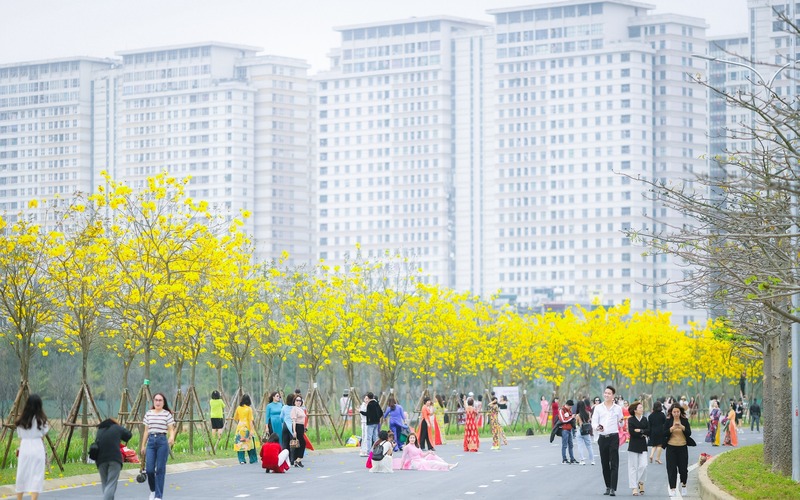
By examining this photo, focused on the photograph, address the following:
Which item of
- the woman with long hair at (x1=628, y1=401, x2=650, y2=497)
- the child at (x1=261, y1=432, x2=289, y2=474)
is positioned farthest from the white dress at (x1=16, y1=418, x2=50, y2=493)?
the child at (x1=261, y1=432, x2=289, y2=474)

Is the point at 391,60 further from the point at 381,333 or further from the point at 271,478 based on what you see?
the point at 271,478

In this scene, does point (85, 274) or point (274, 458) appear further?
point (85, 274)

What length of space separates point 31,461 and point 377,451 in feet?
42.8

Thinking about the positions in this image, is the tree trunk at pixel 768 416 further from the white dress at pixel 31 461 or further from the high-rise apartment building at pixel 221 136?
the high-rise apartment building at pixel 221 136

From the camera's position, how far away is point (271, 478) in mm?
27922

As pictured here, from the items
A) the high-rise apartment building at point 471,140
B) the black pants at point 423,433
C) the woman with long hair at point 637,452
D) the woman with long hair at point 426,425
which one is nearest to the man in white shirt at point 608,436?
the woman with long hair at point 637,452

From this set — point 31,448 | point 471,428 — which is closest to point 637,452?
point 31,448

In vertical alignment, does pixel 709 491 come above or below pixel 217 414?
above

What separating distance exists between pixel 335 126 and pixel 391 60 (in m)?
12.5

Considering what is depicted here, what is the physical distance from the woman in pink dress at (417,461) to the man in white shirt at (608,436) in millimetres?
7555

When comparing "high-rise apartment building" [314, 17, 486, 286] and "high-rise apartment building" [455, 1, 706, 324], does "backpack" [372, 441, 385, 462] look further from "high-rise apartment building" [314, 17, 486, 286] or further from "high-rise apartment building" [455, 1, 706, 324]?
"high-rise apartment building" [314, 17, 486, 286]

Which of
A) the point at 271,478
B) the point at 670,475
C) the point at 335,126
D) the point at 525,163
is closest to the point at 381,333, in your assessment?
the point at 271,478

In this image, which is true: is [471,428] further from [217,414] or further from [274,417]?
[274,417]

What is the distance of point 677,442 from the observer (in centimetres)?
2433
